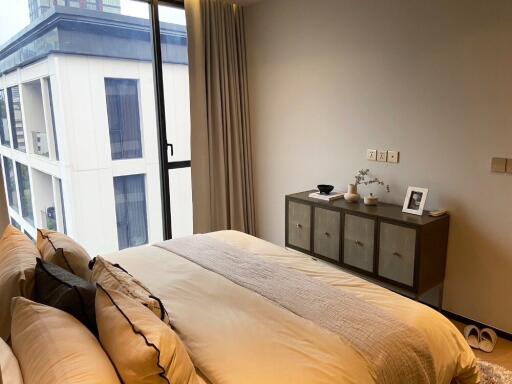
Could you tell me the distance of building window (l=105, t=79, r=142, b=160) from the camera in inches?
144

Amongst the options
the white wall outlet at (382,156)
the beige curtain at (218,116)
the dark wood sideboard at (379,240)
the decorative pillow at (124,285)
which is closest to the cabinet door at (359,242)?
the dark wood sideboard at (379,240)

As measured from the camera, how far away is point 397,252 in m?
2.76

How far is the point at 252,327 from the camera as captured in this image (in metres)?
1.61

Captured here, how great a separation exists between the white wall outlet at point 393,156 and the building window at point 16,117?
3.02 metres

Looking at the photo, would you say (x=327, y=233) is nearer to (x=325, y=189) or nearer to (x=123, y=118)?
(x=325, y=189)

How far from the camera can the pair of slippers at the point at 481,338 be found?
258cm

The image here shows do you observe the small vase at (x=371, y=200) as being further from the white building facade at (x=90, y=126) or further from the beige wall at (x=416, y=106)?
the white building facade at (x=90, y=126)

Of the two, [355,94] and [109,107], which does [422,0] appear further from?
[109,107]

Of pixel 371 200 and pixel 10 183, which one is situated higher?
pixel 10 183

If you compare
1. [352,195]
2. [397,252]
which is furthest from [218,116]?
[397,252]

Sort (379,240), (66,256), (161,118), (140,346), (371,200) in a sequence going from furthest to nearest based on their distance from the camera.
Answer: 1. (161,118)
2. (371,200)
3. (379,240)
4. (66,256)
5. (140,346)

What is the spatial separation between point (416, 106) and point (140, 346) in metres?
2.58

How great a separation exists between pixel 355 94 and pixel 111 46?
2212 mm

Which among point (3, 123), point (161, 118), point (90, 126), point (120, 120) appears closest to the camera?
point (3, 123)
